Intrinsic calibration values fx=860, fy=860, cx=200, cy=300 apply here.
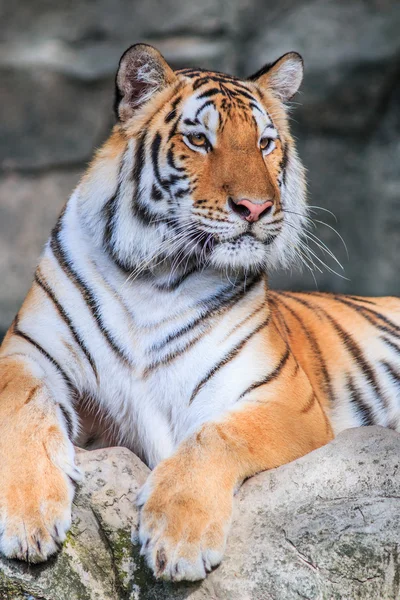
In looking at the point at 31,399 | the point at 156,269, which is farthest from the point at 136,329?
the point at 31,399

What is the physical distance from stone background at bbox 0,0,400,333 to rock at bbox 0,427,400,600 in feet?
11.7

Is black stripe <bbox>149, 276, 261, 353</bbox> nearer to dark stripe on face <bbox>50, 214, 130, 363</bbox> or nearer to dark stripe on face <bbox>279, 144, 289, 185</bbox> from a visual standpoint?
dark stripe on face <bbox>50, 214, 130, 363</bbox>

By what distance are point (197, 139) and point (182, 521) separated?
1.17 metres

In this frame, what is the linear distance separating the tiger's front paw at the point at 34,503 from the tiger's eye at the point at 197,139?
1019mm

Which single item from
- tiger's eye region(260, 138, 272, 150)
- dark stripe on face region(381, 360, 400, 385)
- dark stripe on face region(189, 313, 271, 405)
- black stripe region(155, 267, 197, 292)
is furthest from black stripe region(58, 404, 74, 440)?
dark stripe on face region(381, 360, 400, 385)

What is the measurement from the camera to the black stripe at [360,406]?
3.26 meters

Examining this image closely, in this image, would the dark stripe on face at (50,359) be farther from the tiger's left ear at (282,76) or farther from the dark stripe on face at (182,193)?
the tiger's left ear at (282,76)

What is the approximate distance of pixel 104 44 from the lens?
5.61 m

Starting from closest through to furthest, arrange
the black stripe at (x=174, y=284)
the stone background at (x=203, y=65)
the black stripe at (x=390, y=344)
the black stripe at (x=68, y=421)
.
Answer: the black stripe at (x=68, y=421), the black stripe at (x=174, y=284), the black stripe at (x=390, y=344), the stone background at (x=203, y=65)

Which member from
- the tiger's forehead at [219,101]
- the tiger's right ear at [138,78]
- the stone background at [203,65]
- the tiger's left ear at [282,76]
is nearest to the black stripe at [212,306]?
the tiger's forehead at [219,101]

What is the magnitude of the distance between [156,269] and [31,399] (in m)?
0.57

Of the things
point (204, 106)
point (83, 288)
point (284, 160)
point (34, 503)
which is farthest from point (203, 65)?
point (34, 503)

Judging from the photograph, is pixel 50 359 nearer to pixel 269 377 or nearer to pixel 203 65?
pixel 269 377

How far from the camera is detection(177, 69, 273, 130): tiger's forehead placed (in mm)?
2578
